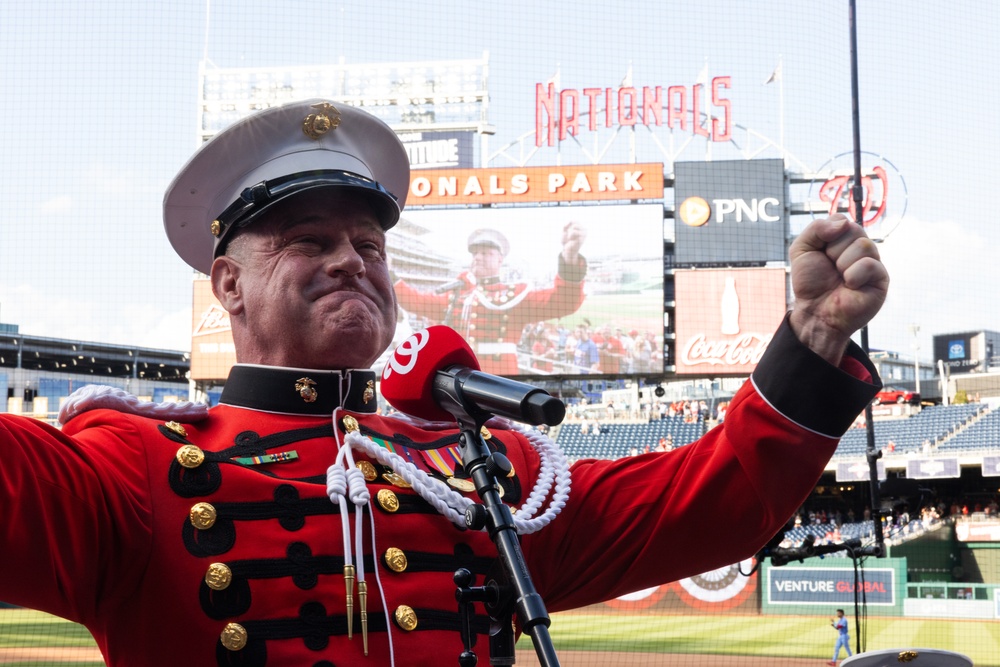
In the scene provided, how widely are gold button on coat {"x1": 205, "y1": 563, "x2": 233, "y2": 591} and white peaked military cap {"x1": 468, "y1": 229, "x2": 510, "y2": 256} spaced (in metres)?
19.8

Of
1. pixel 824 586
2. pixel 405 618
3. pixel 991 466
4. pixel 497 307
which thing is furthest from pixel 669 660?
pixel 405 618

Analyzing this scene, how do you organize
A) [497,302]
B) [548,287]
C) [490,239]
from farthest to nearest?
[490,239] < [548,287] < [497,302]

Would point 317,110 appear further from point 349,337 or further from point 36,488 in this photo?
point 36,488

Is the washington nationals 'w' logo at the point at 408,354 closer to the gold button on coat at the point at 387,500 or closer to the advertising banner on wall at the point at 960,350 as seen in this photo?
the gold button on coat at the point at 387,500

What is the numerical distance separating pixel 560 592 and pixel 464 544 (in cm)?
23

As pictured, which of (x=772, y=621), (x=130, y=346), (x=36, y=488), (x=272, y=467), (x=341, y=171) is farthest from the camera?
(x=130, y=346)

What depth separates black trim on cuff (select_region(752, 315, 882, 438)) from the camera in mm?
1401

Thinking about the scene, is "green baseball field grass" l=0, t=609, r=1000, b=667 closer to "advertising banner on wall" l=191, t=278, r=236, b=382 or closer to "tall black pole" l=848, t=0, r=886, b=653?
"tall black pole" l=848, t=0, r=886, b=653

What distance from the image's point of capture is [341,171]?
5.58 feet

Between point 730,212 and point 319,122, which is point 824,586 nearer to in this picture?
point 730,212

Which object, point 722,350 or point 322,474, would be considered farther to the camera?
point 722,350

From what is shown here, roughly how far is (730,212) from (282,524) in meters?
20.5

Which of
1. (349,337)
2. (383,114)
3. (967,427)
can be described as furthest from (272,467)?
(383,114)

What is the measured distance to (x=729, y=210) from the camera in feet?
69.9
